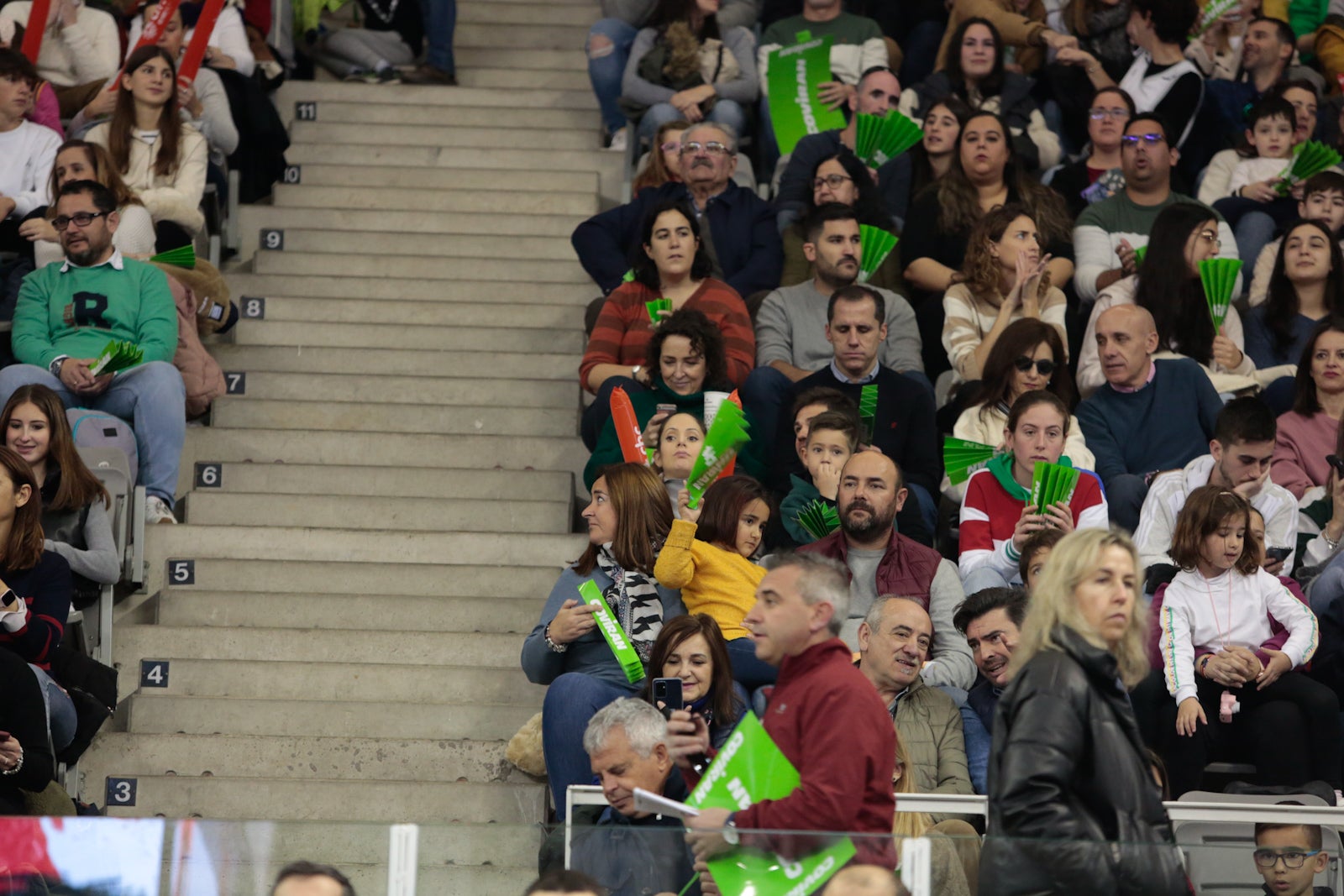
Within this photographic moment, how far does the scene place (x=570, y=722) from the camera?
5.30 metres

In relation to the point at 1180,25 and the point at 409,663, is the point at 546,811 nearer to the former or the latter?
the point at 409,663

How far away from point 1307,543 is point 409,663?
2.93 metres

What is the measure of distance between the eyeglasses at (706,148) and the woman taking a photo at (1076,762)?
14.4 feet

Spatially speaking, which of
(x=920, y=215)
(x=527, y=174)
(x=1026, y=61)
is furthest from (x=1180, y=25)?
(x=527, y=174)

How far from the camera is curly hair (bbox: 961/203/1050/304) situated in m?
7.43

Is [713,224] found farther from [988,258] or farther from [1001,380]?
[1001,380]

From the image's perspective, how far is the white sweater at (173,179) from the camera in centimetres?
778

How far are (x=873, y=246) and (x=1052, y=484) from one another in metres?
1.82

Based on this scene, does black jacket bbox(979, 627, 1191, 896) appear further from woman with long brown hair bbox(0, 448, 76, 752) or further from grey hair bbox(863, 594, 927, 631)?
woman with long brown hair bbox(0, 448, 76, 752)

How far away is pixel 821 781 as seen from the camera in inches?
146

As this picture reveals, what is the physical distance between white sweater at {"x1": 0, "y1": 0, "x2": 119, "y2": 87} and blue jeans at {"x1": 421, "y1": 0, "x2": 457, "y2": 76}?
5.01 ft

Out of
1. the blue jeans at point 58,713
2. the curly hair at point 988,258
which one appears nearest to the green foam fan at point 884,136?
the curly hair at point 988,258

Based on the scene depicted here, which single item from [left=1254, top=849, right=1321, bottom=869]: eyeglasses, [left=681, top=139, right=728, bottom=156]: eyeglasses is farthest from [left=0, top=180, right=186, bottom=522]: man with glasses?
[left=1254, top=849, right=1321, bottom=869]: eyeglasses

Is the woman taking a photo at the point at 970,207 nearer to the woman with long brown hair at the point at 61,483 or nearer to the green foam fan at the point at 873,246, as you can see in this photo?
the green foam fan at the point at 873,246
